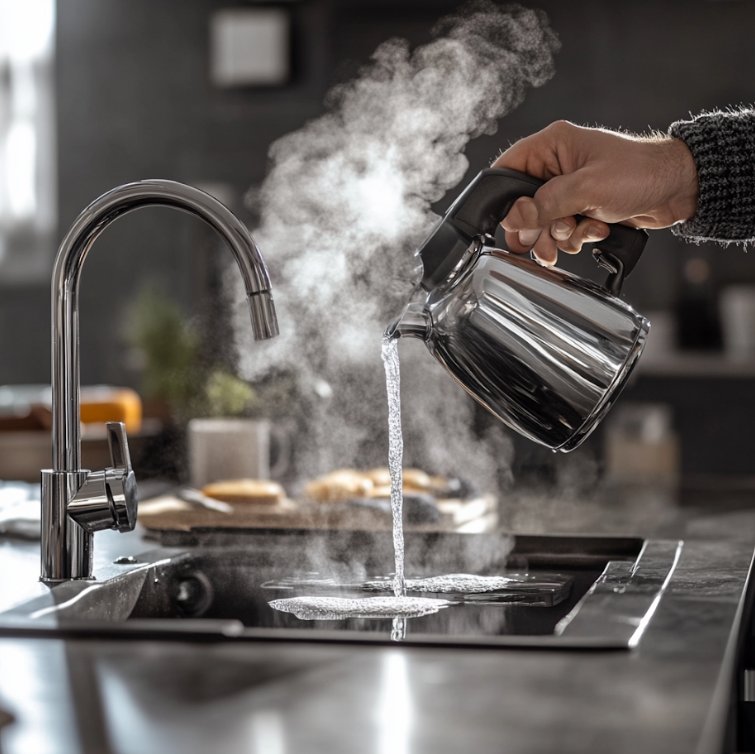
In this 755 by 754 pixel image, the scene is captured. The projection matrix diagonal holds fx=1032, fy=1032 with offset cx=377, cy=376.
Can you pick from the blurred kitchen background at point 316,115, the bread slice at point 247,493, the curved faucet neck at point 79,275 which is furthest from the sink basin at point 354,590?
the blurred kitchen background at point 316,115

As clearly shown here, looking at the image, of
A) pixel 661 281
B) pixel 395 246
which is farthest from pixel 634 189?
pixel 661 281

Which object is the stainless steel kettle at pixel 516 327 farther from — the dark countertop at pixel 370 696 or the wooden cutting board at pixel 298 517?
the wooden cutting board at pixel 298 517

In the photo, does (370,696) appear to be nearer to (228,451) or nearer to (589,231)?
(589,231)

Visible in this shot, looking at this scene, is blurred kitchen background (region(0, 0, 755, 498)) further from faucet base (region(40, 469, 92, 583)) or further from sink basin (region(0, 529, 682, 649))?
faucet base (region(40, 469, 92, 583))

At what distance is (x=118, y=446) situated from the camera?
2.76 ft

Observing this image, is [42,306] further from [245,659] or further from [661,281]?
[245,659]

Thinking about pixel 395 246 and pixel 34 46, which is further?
pixel 34 46

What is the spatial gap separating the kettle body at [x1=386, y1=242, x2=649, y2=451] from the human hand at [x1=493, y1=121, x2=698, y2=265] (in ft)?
0.22

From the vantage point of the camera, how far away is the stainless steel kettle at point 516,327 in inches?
32.4

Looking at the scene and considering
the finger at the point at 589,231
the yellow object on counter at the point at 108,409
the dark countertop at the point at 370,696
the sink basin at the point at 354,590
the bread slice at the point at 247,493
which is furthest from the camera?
the yellow object on counter at the point at 108,409

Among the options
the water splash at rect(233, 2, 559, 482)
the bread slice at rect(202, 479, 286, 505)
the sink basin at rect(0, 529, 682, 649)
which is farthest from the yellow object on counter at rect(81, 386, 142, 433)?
the sink basin at rect(0, 529, 682, 649)

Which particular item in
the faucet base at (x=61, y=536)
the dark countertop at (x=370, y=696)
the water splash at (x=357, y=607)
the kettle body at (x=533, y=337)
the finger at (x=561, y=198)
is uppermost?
the finger at (x=561, y=198)

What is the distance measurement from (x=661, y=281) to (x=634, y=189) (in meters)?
2.08

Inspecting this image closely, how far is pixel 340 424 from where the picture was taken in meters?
1.81
